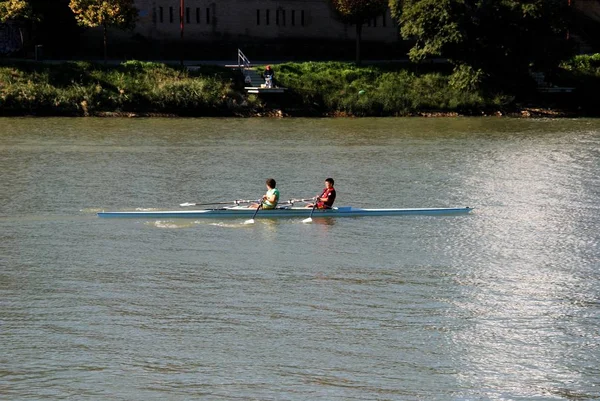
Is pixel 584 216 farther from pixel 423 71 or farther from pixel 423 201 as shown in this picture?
pixel 423 71

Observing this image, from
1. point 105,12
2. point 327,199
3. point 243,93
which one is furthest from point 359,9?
point 327,199

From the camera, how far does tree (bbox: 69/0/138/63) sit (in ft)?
184

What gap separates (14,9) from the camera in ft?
183

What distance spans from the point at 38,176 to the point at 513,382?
21473 mm

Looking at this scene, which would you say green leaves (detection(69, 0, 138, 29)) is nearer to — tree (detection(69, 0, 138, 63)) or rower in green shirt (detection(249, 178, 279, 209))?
tree (detection(69, 0, 138, 63))

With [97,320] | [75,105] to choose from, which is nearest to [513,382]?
[97,320]

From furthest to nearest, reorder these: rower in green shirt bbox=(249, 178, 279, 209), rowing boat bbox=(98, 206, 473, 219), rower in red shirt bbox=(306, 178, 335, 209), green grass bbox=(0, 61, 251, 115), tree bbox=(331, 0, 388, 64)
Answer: tree bbox=(331, 0, 388, 64) → green grass bbox=(0, 61, 251, 115) → rower in red shirt bbox=(306, 178, 335, 209) → rower in green shirt bbox=(249, 178, 279, 209) → rowing boat bbox=(98, 206, 473, 219)

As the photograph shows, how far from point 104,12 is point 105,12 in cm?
10

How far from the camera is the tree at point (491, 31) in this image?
56219 mm

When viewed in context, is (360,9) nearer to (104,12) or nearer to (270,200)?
(104,12)

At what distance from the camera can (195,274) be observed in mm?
22109

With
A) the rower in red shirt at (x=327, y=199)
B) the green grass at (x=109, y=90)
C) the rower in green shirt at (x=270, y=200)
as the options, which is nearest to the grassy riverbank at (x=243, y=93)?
the green grass at (x=109, y=90)

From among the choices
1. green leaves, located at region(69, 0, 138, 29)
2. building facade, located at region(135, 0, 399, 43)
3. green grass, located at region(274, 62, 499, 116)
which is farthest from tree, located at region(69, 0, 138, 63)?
green grass, located at region(274, 62, 499, 116)

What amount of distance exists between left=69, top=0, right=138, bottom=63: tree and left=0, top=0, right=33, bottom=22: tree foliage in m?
2.22
